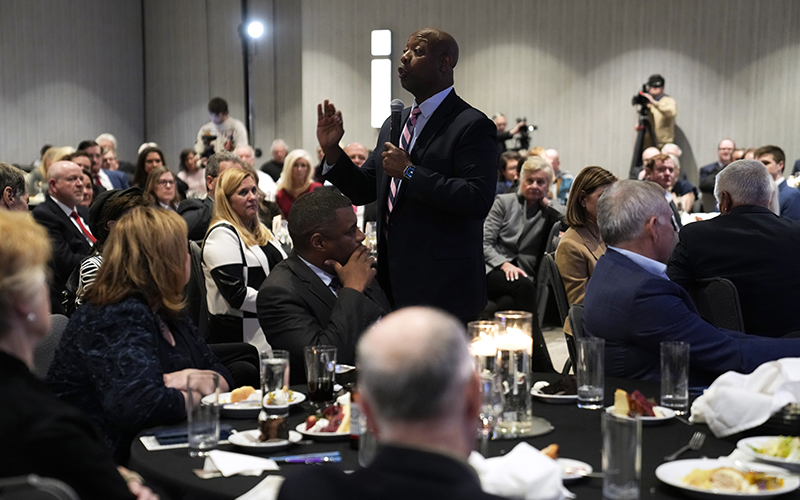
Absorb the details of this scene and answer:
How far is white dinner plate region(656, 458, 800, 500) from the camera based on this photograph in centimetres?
153

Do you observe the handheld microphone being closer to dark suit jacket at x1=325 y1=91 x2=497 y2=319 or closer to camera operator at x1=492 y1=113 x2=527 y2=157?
dark suit jacket at x1=325 y1=91 x2=497 y2=319

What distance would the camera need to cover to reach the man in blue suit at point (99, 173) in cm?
870

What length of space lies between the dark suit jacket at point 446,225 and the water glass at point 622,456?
5.61ft

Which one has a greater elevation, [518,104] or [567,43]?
Answer: [567,43]

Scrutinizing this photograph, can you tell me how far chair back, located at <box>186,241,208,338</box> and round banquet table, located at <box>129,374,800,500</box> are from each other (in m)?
2.44

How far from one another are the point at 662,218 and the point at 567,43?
9356mm

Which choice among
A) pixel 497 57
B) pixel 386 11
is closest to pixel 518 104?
pixel 497 57

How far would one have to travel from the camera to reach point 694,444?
1882 millimetres

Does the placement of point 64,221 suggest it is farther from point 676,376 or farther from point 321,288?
point 676,376

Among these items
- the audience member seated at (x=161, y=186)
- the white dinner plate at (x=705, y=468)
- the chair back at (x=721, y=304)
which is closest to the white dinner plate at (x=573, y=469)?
the white dinner plate at (x=705, y=468)

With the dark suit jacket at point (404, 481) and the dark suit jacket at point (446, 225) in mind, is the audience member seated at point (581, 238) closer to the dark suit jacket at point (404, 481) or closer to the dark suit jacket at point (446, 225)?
the dark suit jacket at point (446, 225)

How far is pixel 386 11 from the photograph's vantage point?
1207cm

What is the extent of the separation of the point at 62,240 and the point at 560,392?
12.1ft

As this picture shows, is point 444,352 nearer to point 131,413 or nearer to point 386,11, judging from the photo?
point 131,413
